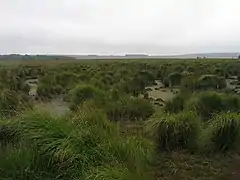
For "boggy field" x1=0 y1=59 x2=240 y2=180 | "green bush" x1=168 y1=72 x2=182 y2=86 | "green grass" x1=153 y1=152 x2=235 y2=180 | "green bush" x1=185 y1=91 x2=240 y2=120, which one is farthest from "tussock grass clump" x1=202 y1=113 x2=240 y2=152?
"green bush" x1=168 y1=72 x2=182 y2=86

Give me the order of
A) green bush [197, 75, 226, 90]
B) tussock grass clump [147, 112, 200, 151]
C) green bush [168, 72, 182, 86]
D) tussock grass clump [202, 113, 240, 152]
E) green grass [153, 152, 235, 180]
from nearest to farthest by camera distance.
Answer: green grass [153, 152, 235, 180] < tussock grass clump [202, 113, 240, 152] < tussock grass clump [147, 112, 200, 151] < green bush [197, 75, 226, 90] < green bush [168, 72, 182, 86]

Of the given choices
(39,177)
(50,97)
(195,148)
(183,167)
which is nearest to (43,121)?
(39,177)

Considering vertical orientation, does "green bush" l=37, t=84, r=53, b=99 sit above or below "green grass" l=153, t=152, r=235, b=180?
below

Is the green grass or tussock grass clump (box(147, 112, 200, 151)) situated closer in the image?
the green grass

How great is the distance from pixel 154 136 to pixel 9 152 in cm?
350

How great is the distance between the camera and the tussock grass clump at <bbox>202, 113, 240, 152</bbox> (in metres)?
8.48

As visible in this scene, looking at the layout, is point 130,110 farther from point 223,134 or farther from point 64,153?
point 64,153

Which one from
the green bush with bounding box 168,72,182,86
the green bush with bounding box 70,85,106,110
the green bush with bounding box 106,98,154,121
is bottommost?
the green bush with bounding box 168,72,182,86

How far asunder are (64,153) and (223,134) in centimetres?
409

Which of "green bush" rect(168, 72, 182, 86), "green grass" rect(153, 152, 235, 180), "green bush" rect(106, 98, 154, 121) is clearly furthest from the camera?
"green bush" rect(168, 72, 182, 86)

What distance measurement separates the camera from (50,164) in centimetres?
556

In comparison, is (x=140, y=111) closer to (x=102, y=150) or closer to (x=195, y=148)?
(x=195, y=148)

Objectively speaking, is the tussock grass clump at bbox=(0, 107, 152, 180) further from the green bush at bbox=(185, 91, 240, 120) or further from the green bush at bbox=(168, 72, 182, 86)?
the green bush at bbox=(168, 72, 182, 86)

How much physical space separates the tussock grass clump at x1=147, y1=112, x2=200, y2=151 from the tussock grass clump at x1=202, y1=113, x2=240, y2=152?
0.26 meters
